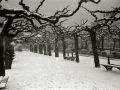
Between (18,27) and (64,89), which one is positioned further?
(18,27)

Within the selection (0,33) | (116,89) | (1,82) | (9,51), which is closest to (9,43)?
(9,51)

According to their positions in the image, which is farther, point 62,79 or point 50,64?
point 50,64

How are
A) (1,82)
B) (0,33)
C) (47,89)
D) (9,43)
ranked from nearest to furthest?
(1,82) → (47,89) → (0,33) → (9,43)

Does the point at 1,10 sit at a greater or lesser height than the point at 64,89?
greater

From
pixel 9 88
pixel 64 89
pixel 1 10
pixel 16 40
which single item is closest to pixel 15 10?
pixel 1 10

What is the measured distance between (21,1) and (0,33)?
2429mm

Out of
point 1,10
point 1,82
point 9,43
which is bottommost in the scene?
point 1,82

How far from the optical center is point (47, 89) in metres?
6.30

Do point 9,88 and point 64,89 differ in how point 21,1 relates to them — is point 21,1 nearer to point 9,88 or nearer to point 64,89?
point 9,88

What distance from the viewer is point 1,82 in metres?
5.64

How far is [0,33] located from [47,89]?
4336mm

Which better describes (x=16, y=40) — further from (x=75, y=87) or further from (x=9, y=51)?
(x=75, y=87)

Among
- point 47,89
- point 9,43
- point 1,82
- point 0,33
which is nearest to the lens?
point 1,82

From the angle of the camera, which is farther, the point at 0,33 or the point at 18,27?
the point at 18,27
